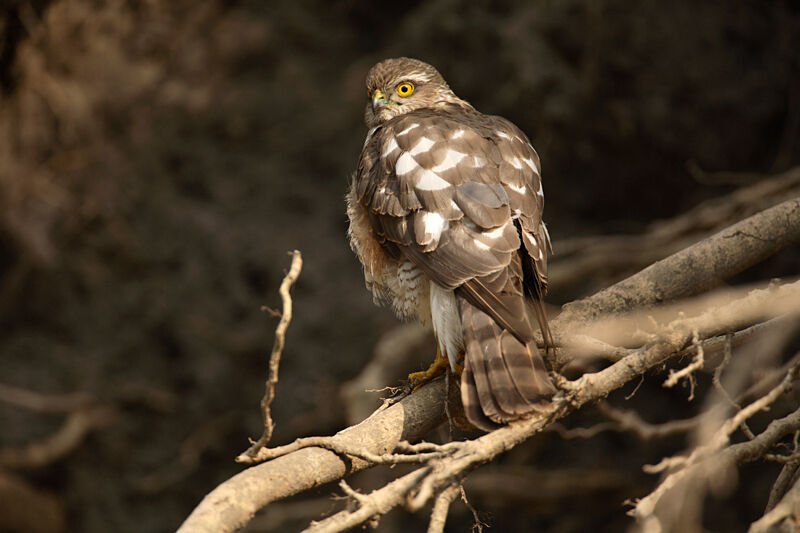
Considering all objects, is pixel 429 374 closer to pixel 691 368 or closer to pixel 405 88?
pixel 691 368

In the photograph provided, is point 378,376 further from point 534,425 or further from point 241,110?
point 241,110

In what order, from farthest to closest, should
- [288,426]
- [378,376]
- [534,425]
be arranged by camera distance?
[288,426] < [378,376] < [534,425]

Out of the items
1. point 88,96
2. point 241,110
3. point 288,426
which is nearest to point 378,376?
point 288,426

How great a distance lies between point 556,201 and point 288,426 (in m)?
2.11

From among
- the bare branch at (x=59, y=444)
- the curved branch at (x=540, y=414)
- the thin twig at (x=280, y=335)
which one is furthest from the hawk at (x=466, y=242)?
the bare branch at (x=59, y=444)

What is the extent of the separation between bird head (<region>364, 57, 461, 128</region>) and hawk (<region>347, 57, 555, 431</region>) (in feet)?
1.32

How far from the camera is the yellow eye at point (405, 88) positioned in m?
3.38

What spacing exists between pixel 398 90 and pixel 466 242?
138 cm

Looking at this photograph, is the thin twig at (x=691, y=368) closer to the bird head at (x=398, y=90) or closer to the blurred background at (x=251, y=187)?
the bird head at (x=398, y=90)

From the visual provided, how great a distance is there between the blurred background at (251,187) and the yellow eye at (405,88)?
1245 mm

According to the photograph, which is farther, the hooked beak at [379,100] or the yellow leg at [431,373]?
the hooked beak at [379,100]

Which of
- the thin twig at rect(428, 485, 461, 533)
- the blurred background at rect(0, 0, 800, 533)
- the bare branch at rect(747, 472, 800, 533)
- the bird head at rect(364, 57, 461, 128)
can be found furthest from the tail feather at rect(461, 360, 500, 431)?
Answer: the blurred background at rect(0, 0, 800, 533)

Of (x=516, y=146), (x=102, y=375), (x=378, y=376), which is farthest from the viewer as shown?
(x=102, y=375)

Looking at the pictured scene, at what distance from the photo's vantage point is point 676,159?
450cm
